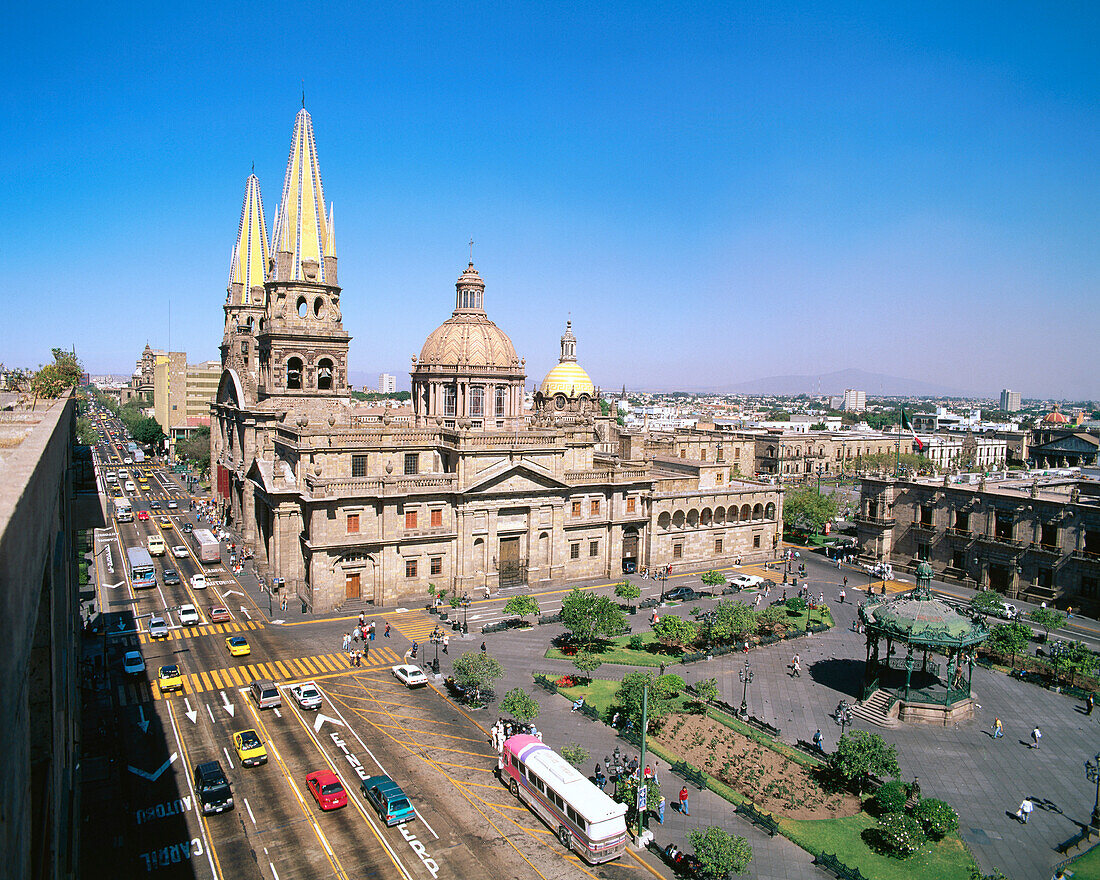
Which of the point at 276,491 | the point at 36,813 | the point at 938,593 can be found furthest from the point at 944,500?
the point at 36,813

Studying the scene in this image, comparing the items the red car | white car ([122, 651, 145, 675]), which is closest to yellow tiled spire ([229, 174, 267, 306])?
white car ([122, 651, 145, 675])

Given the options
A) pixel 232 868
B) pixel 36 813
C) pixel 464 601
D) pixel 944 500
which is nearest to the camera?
pixel 36 813

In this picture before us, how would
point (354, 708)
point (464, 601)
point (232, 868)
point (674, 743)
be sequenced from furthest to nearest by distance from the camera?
point (464, 601), point (354, 708), point (674, 743), point (232, 868)

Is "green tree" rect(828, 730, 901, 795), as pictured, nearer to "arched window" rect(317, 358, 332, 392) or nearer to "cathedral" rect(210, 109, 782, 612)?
"cathedral" rect(210, 109, 782, 612)

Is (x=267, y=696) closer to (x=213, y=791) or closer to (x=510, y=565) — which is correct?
(x=213, y=791)

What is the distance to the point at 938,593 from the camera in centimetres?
5750

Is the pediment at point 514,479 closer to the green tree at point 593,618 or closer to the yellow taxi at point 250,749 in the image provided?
the green tree at point 593,618

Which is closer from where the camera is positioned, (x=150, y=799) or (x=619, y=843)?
(x=619, y=843)

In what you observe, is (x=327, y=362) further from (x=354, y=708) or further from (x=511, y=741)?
(x=511, y=741)

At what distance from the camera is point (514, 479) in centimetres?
5569

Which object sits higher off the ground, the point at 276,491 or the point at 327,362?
the point at 327,362

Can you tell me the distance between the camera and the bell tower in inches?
2530

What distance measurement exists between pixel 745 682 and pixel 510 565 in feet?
76.8

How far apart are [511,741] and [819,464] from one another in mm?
118944
